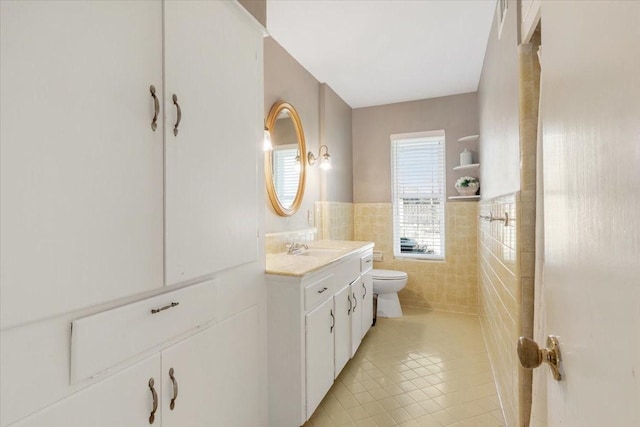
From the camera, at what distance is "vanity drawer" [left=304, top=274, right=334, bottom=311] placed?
1.64 metres

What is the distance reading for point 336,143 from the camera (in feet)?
11.6

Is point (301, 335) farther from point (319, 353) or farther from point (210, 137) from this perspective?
point (210, 137)

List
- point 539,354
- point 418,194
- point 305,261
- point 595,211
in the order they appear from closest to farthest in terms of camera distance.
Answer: point 595,211 < point 539,354 < point 305,261 < point 418,194

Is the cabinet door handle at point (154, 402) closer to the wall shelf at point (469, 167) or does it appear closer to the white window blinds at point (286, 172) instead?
the white window blinds at point (286, 172)

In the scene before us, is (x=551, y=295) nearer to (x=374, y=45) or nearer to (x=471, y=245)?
(x=374, y=45)

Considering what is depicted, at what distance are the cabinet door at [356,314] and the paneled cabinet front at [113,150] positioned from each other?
1.25 meters

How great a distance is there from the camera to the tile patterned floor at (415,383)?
177 centimetres

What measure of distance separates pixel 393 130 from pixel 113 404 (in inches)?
143

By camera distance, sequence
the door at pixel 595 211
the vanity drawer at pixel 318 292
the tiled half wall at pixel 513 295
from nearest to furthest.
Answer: the door at pixel 595 211 < the tiled half wall at pixel 513 295 < the vanity drawer at pixel 318 292

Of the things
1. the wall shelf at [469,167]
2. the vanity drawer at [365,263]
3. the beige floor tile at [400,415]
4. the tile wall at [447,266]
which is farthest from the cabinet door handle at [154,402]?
the wall shelf at [469,167]

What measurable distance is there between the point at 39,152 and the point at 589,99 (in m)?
1.08

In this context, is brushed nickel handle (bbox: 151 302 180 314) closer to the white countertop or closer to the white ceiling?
the white countertop

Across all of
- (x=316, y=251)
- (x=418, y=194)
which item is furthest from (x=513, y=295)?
(x=418, y=194)

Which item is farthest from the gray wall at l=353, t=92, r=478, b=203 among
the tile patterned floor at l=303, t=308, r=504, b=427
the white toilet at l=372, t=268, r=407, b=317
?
the tile patterned floor at l=303, t=308, r=504, b=427
